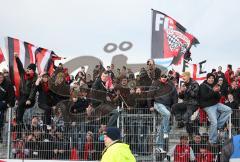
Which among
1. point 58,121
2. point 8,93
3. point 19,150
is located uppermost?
point 8,93

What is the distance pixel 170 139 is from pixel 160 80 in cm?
144

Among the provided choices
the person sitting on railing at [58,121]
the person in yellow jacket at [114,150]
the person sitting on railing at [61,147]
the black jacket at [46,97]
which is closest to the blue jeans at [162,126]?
the person sitting on railing at [61,147]

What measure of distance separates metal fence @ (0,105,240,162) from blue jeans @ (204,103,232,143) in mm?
151

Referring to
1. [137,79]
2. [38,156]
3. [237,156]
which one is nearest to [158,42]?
[137,79]

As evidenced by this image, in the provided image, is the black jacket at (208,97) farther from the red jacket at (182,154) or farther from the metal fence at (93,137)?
the red jacket at (182,154)

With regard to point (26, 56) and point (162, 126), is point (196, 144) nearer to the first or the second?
point (162, 126)

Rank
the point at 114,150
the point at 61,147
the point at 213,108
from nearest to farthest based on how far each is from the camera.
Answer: the point at 114,150
the point at 213,108
the point at 61,147

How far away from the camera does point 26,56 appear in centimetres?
1557

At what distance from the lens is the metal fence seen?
44.4ft

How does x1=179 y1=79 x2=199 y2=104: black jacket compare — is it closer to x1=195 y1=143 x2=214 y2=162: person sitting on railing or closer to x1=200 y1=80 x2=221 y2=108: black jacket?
x1=200 y1=80 x2=221 y2=108: black jacket

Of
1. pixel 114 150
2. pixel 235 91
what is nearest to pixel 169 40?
pixel 235 91

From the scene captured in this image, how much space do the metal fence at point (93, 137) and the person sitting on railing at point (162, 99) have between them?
0.10 meters

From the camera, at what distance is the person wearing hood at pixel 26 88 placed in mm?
14125

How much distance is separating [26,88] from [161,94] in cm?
337
